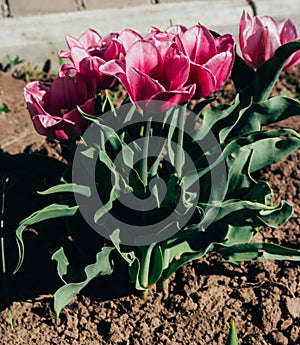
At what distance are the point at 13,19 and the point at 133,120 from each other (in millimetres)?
1787

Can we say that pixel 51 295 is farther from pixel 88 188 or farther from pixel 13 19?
pixel 13 19

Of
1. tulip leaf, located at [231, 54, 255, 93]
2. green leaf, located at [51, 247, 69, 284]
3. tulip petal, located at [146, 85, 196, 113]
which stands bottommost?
green leaf, located at [51, 247, 69, 284]

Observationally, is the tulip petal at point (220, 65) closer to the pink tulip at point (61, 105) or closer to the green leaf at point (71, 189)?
the pink tulip at point (61, 105)

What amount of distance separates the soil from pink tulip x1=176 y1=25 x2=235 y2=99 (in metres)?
0.65

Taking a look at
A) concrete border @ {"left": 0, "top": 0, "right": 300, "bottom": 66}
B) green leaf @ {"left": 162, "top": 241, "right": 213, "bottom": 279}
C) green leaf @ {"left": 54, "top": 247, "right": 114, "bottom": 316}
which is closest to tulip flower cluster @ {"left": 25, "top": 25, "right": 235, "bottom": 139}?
green leaf @ {"left": 54, "top": 247, "right": 114, "bottom": 316}

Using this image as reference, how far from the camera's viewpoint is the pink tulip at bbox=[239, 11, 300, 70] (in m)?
1.71

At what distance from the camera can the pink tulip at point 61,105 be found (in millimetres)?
1609

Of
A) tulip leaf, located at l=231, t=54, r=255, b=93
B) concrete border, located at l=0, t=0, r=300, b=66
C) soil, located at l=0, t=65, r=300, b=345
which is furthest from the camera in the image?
concrete border, located at l=0, t=0, r=300, b=66

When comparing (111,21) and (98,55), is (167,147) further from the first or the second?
(111,21)

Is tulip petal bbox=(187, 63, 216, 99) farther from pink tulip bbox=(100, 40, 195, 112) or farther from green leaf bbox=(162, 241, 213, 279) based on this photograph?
green leaf bbox=(162, 241, 213, 279)

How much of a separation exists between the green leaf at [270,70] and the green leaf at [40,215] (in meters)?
0.56

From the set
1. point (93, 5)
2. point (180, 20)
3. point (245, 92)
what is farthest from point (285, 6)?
point (245, 92)

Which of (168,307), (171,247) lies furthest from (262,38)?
(168,307)

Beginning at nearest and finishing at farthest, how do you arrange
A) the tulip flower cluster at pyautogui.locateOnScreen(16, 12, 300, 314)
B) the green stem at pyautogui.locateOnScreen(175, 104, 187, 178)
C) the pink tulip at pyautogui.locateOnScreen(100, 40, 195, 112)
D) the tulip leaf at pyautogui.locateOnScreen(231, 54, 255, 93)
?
the pink tulip at pyautogui.locateOnScreen(100, 40, 195, 112)
the tulip flower cluster at pyautogui.locateOnScreen(16, 12, 300, 314)
the green stem at pyautogui.locateOnScreen(175, 104, 187, 178)
the tulip leaf at pyautogui.locateOnScreen(231, 54, 255, 93)
